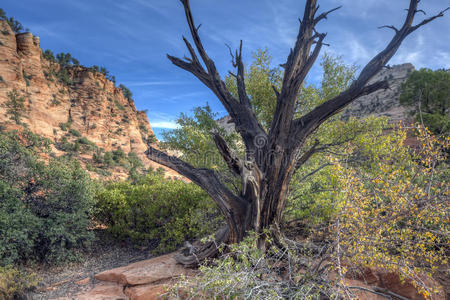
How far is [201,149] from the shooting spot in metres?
7.33

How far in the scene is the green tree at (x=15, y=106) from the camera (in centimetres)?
2132

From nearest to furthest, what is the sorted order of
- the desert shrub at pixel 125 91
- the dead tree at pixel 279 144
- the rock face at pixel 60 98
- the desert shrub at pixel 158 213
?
the dead tree at pixel 279 144
the desert shrub at pixel 158 213
the rock face at pixel 60 98
the desert shrub at pixel 125 91

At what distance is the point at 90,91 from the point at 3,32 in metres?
11.9

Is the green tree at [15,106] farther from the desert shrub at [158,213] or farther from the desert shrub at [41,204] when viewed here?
the desert shrub at [158,213]

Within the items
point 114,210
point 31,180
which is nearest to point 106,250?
point 114,210

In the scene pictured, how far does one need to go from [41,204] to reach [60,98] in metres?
30.1

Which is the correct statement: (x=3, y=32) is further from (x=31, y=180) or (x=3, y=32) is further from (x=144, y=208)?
(x=144, y=208)

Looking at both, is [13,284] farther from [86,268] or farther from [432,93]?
[432,93]

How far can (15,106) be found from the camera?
72.5 feet

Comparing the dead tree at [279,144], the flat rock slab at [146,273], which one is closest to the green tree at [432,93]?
the dead tree at [279,144]

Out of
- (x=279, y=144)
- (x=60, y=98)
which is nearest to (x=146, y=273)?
(x=279, y=144)

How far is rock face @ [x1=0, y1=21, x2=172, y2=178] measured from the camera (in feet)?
80.5

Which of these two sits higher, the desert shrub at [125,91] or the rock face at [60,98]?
the desert shrub at [125,91]

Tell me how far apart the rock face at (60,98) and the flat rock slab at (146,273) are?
2115cm
